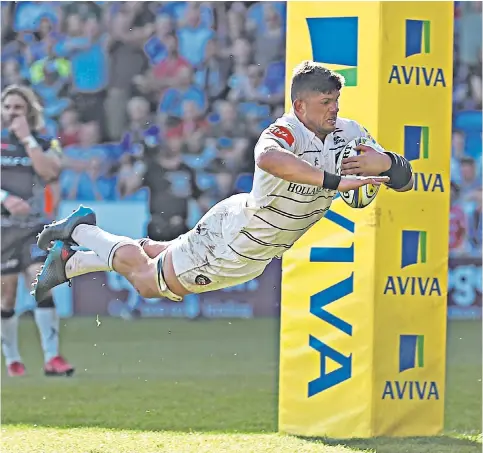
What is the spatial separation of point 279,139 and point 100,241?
5.27 ft

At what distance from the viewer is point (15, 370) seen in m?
10.1

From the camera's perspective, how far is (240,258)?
6402 millimetres

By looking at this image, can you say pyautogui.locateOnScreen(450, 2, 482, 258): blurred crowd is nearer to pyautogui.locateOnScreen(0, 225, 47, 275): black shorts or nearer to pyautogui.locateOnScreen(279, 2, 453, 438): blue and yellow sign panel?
pyautogui.locateOnScreen(0, 225, 47, 275): black shorts

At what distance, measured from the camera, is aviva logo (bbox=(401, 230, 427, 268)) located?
7.54 metres

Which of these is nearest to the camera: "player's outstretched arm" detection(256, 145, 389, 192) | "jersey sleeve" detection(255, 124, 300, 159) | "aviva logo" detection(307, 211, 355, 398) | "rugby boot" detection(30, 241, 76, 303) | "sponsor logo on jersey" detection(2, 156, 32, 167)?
"player's outstretched arm" detection(256, 145, 389, 192)

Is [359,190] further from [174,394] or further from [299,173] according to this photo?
[174,394]

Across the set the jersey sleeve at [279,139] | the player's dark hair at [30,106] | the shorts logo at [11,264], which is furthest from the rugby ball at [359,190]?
the player's dark hair at [30,106]

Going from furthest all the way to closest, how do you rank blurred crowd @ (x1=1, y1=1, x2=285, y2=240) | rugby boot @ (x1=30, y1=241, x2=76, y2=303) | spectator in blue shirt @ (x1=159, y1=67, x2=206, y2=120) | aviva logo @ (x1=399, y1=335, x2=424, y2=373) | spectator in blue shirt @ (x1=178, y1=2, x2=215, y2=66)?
spectator in blue shirt @ (x1=178, y1=2, x2=215, y2=66), spectator in blue shirt @ (x1=159, y1=67, x2=206, y2=120), blurred crowd @ (x1=1, y1=1, x2=285, y2=240), aviva logo @ (x1=399, y1=335, x2=424, y2=373), rugby boot @ (x1=30, y1=241, x2=76, y2=303)

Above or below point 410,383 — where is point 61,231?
above

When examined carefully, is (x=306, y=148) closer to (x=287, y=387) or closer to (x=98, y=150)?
(x=287, y=387)

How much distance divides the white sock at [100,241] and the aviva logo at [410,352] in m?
2.09

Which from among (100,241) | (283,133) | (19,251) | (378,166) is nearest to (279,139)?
(283,133)

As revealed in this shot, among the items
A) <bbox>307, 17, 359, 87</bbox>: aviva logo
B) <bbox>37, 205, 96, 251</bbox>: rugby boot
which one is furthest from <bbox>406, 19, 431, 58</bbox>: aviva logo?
<bbox>37, 205, 96, 251</bbox>: rugby boot

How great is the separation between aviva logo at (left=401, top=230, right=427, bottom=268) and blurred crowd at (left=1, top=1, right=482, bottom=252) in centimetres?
668
